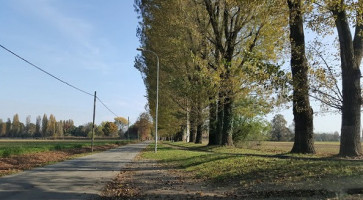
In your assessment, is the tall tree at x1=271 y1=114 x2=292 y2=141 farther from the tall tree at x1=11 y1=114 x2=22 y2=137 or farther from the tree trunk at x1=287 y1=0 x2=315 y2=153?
the tall tree at x1=11 y1=114 x2=22 y2=137

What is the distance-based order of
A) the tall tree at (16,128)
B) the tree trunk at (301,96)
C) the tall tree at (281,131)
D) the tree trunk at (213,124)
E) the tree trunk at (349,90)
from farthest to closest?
the tall tree at (16,128) < the tall tree at (281,131) < the tree trunk at (213,124) < the tree trunk at (301,96) < the tree trunk at (349,90)

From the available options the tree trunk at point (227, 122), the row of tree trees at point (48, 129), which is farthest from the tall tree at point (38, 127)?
the tree trunk at point (227, 122)

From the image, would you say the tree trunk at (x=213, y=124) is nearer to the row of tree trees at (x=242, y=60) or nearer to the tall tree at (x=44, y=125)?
the row of tree trees at (x=242, y=60)

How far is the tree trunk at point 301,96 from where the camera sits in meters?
15.7

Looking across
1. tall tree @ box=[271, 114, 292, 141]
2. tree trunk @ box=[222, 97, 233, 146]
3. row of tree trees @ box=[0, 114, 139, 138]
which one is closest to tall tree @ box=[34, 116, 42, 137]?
row of tree trees @ box=[0, 114, 139, 138]

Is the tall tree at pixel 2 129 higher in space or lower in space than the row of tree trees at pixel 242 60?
lower

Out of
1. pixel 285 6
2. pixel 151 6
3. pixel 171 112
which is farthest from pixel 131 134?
pixel 285 6

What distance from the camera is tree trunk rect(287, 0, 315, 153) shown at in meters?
15.7

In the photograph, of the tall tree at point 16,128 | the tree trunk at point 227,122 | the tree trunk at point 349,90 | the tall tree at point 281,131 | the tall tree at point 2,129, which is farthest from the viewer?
the tall tree at point 16,128

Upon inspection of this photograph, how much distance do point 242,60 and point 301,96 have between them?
7.50m

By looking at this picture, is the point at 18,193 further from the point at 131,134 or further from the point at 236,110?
the point at 131,134

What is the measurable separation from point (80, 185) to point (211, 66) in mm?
15346

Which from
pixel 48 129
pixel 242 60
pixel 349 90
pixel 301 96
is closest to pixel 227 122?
pixel 242 60

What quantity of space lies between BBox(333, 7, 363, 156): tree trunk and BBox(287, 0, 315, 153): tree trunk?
1776mm
